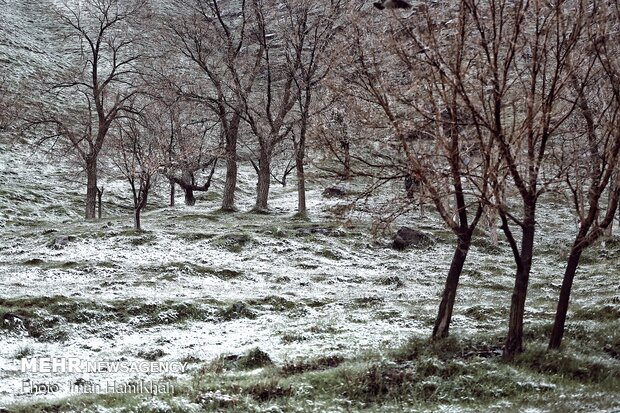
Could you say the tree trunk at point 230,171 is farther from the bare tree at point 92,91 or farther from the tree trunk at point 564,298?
the tree trunk at point 564,298

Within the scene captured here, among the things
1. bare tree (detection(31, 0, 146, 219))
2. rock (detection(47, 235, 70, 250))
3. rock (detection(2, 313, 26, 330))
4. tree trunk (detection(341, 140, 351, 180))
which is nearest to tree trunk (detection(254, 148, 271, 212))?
bare tree (detection(31, 0, 146, 219))

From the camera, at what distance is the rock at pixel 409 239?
24.5 m

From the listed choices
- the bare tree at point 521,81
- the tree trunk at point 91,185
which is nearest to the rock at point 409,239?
the bare tree at point 521,81

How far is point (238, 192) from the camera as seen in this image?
44188 millimetres

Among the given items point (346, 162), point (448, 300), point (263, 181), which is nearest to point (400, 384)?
point (448, 300)

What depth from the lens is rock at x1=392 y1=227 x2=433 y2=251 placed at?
24500 mm

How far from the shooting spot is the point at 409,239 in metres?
24.9

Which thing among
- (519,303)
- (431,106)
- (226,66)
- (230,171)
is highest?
(226,66)

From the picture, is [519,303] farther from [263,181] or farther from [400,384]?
[263,181]

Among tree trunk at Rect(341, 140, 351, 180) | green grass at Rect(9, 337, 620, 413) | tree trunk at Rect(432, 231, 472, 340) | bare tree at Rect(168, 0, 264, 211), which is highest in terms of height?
bare tree at Rect(168, 0, 264, 211)

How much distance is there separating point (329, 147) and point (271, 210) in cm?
2205

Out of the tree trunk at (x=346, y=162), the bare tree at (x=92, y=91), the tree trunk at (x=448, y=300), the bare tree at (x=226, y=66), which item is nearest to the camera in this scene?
the tree trunk at (x=346, y=162)

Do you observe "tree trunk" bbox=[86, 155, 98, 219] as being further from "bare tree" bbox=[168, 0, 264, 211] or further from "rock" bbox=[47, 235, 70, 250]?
"rock" bbox=[47, 235, 70, 250]

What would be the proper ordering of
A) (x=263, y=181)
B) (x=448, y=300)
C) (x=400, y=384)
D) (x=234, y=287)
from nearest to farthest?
(x=400, y=384)
(x=448, y=300)
(x=234, y=287)
(x=263, y=181)
